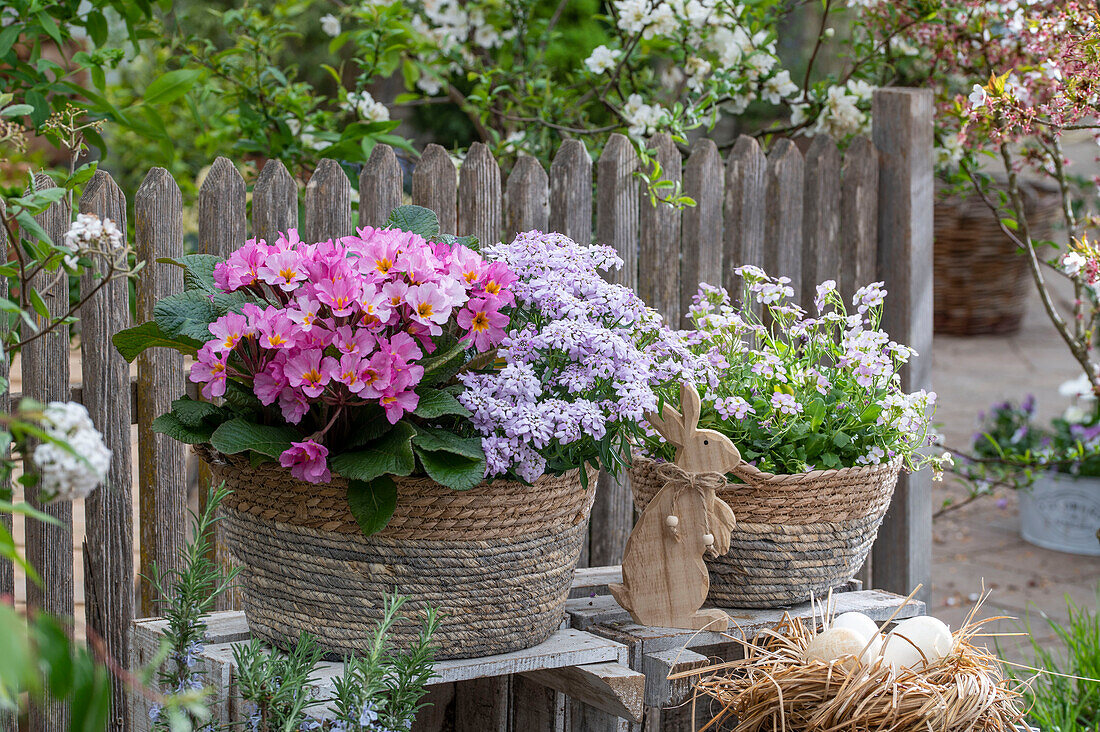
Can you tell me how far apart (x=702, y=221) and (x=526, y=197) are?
0.44m

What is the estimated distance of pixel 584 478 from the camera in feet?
4.78

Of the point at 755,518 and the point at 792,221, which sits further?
the point at 792,221

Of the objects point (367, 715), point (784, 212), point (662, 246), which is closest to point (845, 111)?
point (784, 212)

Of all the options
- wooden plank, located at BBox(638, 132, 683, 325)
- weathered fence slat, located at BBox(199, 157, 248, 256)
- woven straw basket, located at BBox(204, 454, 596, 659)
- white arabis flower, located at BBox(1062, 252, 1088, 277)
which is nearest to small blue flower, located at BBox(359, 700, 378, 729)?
woven straw basket, located at BBox(204, 454, 596, 659)

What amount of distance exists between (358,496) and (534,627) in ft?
1.13

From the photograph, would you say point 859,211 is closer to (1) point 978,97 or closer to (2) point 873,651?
(1) point 978,97

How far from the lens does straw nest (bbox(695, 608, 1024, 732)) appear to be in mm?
1322

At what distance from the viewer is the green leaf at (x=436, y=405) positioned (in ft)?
4.17

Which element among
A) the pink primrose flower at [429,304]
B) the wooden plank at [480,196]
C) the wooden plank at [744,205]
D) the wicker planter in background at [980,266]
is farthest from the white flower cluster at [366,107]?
the wicker planter in background at [980,266]

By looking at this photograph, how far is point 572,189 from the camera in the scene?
7.30 ft

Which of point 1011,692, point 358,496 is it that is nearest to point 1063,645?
point 1011,692

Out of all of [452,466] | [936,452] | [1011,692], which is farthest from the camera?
[936,452]

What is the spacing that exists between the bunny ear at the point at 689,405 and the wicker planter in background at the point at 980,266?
20.3ft

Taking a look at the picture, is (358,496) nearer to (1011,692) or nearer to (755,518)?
(755,518)
